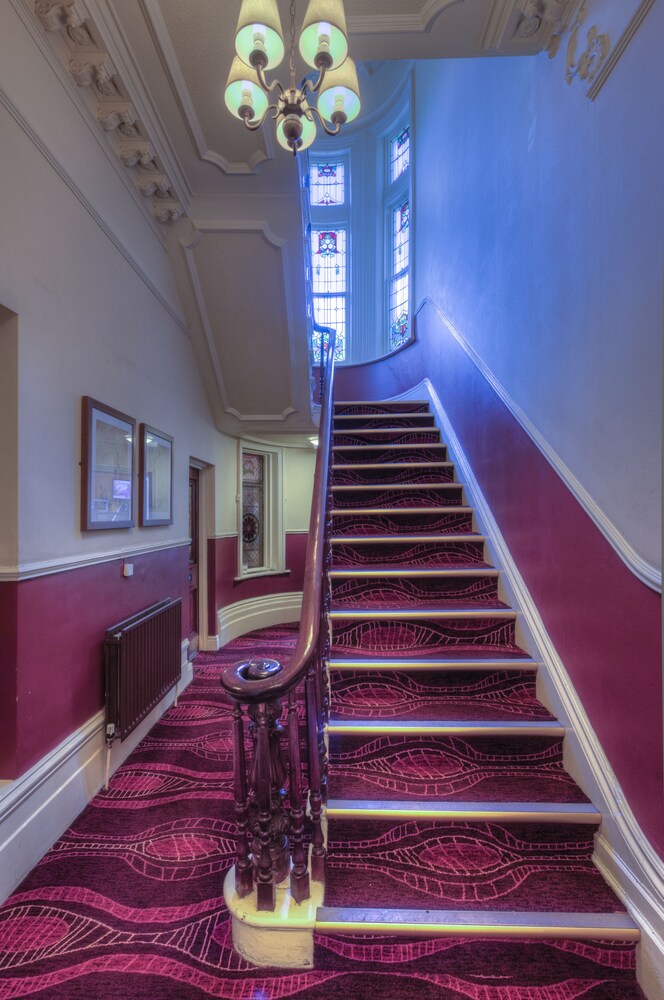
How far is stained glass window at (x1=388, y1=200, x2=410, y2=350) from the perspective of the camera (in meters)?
6.18

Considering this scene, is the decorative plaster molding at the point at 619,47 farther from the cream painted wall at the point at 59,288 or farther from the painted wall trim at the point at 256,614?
the painted wall trim at the point at 256,614

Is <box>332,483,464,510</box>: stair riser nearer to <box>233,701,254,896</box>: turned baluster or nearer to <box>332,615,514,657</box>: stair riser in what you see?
<box>332,615,514,657</box>: stair riser

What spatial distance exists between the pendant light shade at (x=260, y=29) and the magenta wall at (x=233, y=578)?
356cm

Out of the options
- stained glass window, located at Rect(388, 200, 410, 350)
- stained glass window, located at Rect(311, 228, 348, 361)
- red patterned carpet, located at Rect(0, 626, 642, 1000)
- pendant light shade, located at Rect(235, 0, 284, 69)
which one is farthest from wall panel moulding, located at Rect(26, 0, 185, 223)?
stained glass window, located at Rect(311, 228, 348, 361)

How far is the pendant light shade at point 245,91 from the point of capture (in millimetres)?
1770

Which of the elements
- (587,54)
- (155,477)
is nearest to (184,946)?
(155,477)

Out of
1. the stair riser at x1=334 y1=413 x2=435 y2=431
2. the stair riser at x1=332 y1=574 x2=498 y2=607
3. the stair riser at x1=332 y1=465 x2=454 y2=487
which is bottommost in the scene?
the stair riser at x1=332 y1=574 x2=498 y2=607

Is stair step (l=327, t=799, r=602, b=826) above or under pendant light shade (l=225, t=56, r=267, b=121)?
under

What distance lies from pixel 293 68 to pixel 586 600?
2.35m

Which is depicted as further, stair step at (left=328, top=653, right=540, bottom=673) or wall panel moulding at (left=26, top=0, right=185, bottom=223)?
stair step at (left=328, top=653, right=540, bottom=673)

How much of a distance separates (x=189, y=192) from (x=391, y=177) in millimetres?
4545

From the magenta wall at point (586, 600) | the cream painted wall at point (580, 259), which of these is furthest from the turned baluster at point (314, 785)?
the cream painted wall at point (580, 259)

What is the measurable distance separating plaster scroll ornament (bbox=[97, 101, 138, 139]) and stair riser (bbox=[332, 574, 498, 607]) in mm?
2549

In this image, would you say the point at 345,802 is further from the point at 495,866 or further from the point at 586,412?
the point at 586,412
